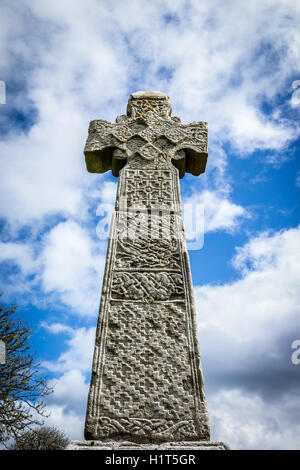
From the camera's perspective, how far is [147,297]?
2824mm

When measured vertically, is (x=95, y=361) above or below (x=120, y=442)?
above

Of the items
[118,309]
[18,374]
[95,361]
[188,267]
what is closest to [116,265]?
[118,309]

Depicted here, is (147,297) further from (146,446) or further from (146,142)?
(146,142)

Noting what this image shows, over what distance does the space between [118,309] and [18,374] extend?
474 cm

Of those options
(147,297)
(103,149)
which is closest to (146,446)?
(147,297)

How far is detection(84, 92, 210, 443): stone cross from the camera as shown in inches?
89.0

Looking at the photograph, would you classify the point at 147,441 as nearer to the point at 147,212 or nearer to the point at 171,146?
the point at 147,212

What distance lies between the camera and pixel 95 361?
8.13ft

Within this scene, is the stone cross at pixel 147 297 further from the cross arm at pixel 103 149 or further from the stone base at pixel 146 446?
the stone base at pixel 146 446

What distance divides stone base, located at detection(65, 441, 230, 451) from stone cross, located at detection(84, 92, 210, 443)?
148mm

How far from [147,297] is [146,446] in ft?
3.66

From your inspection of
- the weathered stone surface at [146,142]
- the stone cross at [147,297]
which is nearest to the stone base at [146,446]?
the stone cross at [147,297]

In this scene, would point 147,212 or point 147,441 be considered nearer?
point 147,441

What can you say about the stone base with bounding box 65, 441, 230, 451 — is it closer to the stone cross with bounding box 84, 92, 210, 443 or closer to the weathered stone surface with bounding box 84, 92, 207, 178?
the stone cross with bounding box 84, 92, 210, 443
